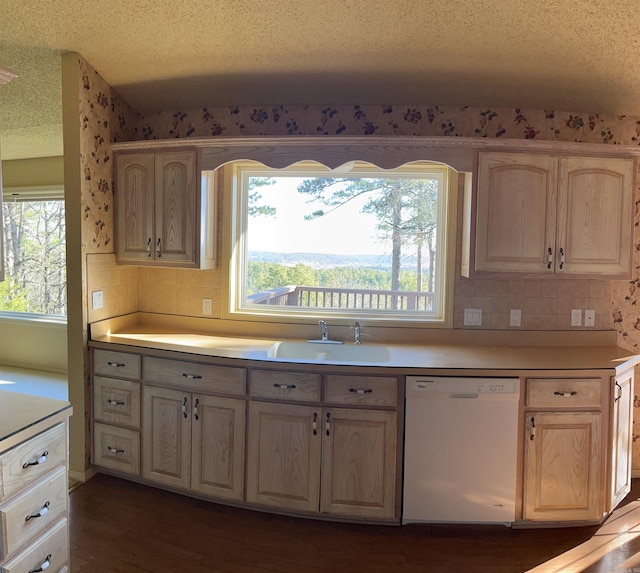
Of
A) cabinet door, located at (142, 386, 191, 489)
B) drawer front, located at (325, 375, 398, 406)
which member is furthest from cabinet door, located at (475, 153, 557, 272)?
cabinet door, located at (142, 386, 191, 489)

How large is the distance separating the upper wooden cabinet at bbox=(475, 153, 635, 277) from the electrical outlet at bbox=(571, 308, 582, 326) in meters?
0.35

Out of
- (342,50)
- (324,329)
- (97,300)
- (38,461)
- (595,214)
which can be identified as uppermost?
(342,50)

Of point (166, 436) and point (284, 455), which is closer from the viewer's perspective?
point (284, 455)

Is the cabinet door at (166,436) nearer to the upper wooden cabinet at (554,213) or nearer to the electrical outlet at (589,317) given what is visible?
the upper wooden cabinet at (554,213)

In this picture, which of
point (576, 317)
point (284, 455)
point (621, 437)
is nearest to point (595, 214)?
point (576, 317)

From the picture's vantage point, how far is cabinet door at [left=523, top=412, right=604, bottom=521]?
2.45 meters

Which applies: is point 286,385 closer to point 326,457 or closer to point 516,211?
point 326,457

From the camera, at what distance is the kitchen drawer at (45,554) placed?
1489 millimetres

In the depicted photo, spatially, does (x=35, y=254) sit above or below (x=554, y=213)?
below

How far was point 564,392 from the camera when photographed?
96.4 inches

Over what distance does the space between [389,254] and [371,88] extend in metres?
1.04

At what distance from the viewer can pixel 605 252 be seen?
272 centimetres

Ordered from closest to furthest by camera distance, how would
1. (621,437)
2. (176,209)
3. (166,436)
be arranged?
(621,437) < (166,436) < (176,209)

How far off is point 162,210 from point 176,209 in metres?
0.10
